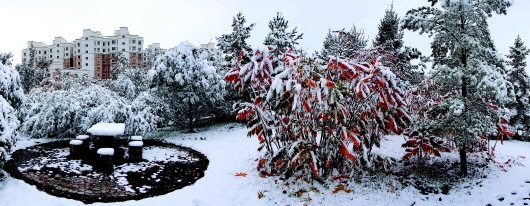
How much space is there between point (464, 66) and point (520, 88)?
1822cm

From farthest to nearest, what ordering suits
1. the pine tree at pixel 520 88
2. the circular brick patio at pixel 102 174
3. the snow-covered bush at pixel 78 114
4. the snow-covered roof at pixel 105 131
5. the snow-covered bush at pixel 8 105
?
the pine tree at pixel 520 88 < the snow-covered bush at pixel 78 114 < the snow-covered roof at pixel 105 131 < the circular brick patio at pixel 102 174 < the snow-covered bush at pixel 8 105

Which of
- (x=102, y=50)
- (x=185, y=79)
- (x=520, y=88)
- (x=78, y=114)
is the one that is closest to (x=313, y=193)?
(x=185, y=79)

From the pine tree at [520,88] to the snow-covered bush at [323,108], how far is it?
57.4 feet

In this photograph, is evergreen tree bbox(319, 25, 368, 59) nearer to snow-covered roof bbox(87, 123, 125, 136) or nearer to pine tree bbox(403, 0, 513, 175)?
pine tree bbox(403, 0, 513, 175)

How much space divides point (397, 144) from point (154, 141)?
363 inches

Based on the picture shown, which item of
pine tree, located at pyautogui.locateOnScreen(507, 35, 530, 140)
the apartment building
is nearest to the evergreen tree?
pine tree, located at pyautogui.locateOnScreen(507, 35, 530, 140)

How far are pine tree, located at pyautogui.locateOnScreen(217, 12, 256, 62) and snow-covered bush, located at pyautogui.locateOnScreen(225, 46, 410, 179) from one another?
439 inches

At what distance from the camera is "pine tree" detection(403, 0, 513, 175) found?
4918mm

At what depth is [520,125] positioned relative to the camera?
17859 mm

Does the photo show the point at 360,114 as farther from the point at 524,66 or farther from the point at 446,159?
the point at 524,66

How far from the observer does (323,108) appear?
16.1 ft

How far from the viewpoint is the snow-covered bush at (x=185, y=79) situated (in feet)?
41.0

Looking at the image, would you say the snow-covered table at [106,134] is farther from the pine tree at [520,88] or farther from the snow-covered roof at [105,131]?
the pine tree at [520,88]

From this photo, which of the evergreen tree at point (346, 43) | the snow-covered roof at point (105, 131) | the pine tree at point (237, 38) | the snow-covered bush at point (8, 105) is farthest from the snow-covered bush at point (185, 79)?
the snow-covered bush at point (8, 105)
